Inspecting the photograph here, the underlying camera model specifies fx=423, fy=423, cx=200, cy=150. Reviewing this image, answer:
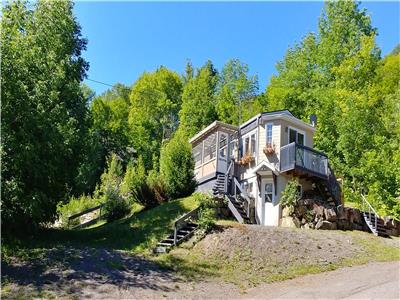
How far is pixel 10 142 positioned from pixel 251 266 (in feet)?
30.5

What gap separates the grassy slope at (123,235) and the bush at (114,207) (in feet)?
10.6

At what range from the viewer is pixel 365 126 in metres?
33.0

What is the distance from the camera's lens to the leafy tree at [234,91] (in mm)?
41341

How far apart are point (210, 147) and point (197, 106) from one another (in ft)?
47.8

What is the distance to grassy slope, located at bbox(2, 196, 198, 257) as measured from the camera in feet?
52.4

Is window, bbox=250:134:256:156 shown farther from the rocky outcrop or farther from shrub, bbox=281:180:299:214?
the rocky outcrop

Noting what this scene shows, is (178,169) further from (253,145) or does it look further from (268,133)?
(268,133)

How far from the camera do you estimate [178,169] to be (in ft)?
81.6

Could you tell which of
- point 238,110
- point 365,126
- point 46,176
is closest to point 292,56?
point 238,110

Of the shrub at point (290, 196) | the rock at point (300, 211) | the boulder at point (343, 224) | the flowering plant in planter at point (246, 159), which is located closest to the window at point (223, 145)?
the flowering plant in planter at point (246, 159)

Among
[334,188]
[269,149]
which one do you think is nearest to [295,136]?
[269,149]

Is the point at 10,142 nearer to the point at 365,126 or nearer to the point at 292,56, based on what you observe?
the point at 365,126

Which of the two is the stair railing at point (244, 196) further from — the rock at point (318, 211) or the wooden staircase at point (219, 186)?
the rock at point (318, 211)

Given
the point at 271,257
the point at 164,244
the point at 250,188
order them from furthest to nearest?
the point at 250,188
the point at 164,244
the point at 271,257
